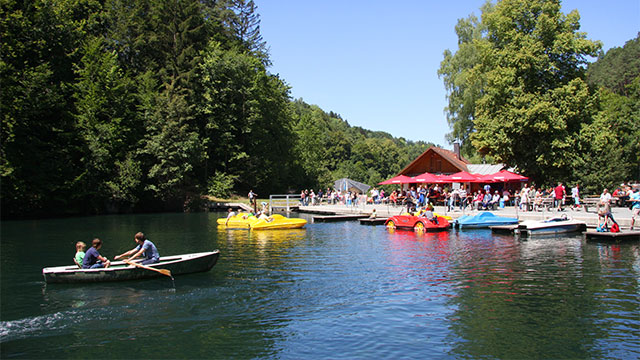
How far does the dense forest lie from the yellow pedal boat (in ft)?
65.2

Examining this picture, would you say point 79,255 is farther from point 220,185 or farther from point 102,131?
point 220,185

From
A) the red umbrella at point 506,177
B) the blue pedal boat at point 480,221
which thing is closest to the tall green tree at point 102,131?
the blue pedal boat at point 480,221

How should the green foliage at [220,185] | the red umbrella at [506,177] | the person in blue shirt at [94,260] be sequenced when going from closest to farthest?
the person in blue shirt at [94,260], the red umbrella at [506,177], the green foliage at [220,185]

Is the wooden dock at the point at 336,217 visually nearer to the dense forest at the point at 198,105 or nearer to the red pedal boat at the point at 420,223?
the red pedal boat at the point at 420,223

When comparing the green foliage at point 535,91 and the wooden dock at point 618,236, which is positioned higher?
the green foliage at point 535,91

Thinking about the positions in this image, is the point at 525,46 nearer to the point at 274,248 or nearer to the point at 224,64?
the point at 274,248

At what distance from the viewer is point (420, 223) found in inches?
1224

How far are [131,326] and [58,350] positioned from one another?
181 centimetres

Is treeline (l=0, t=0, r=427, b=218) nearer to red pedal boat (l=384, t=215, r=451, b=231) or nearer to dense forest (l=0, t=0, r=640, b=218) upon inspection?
dense forest (l=0, t=0, r=640, b=218)

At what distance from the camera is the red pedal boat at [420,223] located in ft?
100

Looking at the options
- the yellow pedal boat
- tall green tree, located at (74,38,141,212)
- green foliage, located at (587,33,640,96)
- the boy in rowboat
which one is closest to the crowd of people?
the yellow pedal boat

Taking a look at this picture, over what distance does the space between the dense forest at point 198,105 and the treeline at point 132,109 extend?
186 millimetres

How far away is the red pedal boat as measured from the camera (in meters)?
30.6

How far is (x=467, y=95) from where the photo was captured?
54.7 meters
